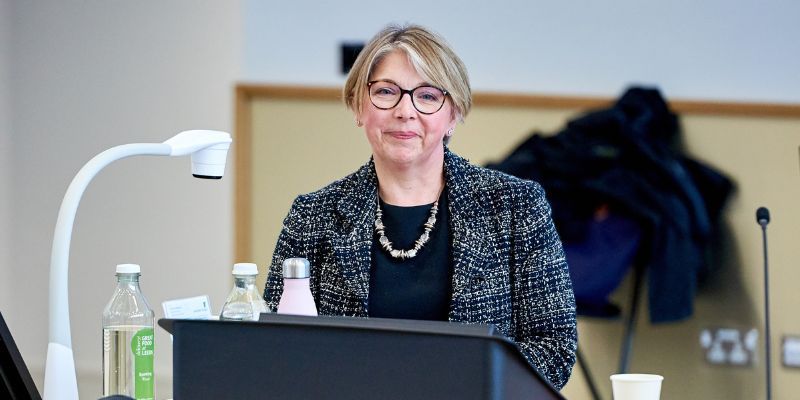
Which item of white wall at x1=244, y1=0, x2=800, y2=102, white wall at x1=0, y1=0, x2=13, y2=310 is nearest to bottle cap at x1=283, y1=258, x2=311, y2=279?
white wall at x1=244, y1=0, x2=800, y2=102

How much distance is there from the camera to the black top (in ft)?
5.89

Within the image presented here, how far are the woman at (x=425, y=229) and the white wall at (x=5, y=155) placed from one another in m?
2.89

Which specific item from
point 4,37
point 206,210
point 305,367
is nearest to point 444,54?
point 305,367

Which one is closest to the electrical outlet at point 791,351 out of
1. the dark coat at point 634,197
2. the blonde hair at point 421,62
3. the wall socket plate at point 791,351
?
the wall socket plate at point 791,351

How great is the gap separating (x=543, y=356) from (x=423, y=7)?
2.61 meters

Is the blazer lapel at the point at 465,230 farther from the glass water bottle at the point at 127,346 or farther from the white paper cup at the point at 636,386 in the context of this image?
the glass water bottle at the point at 127,346

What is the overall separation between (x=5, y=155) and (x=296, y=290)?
3.33 meters

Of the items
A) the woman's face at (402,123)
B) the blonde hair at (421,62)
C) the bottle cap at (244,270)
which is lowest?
the bottle cap at (244,270)

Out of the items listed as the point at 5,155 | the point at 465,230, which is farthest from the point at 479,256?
the point at 5,155

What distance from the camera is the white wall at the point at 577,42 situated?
378cm

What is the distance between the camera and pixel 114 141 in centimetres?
428

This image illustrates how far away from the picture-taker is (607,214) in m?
3.60

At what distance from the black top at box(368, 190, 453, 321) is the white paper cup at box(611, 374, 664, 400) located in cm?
41

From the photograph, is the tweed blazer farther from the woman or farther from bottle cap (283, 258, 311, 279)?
bottle cap (283, 258, 311, 279)
